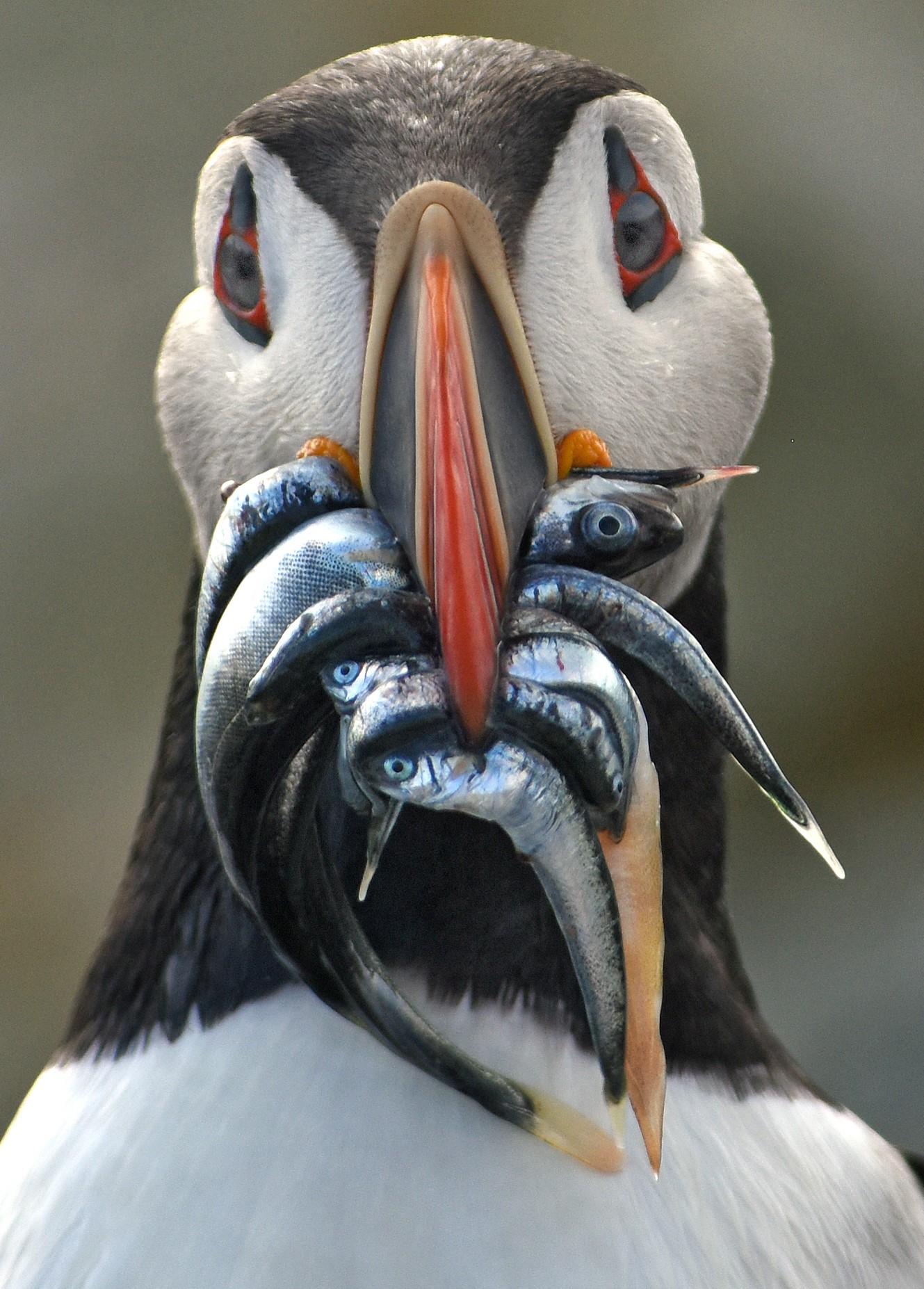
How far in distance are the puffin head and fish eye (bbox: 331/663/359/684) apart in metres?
0.07

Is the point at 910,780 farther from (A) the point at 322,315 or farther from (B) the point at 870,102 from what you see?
(A) the point at 322,315

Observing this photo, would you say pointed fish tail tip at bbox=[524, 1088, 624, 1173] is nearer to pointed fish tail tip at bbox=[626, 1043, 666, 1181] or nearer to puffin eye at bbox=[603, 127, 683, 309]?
pointed fish tail tip at bbox=[626, 1043, 666, 1181]

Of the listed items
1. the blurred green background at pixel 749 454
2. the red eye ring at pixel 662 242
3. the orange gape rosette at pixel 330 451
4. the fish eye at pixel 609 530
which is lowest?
the blurred green background at pixel 749 454

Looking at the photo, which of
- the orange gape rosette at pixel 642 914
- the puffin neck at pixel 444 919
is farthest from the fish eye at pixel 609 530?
the puffin neck at pixel 444 919

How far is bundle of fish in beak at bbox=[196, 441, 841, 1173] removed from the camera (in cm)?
111

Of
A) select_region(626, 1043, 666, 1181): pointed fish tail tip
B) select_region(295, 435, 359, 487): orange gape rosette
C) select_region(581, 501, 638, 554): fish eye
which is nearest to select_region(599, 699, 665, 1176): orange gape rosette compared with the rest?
select_region(626, 1043, 666, 1181): pointed fish tail tip

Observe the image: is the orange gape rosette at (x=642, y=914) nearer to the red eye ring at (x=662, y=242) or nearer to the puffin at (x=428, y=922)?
the puffin at (x=428, y=922)

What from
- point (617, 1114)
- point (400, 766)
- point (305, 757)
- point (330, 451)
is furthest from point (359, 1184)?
point (330, 451)

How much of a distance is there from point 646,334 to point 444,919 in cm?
60

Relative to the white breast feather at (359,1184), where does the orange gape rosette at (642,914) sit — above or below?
above

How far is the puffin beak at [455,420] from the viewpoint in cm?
115

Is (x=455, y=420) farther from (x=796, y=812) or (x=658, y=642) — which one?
(x=796, y=812)

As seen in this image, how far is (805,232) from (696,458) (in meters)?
2.59

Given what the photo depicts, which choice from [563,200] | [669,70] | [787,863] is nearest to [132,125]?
[669,70]
